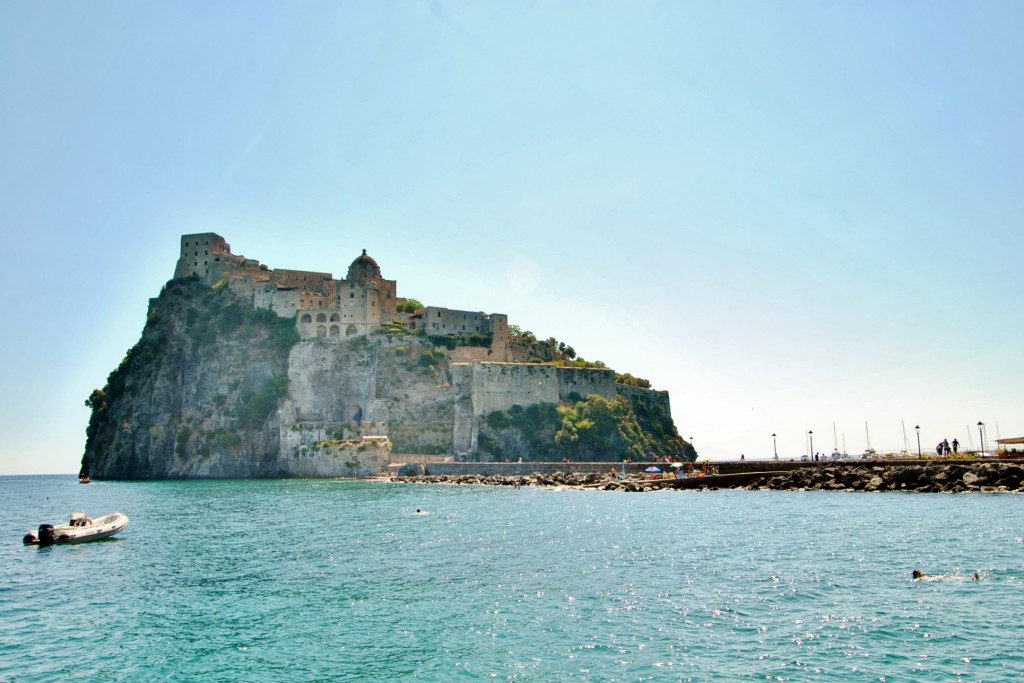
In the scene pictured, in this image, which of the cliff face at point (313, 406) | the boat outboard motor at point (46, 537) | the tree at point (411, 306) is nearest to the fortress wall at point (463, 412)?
the cliff face at point (313, 406)

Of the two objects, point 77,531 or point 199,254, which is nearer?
point 77,531

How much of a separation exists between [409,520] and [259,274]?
54.3m

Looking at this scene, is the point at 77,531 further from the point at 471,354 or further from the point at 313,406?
the point at 471,354

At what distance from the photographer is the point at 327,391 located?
68.2 m

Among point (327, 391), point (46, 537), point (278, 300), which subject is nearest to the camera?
point (46, 537)

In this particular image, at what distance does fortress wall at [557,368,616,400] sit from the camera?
2849 inches

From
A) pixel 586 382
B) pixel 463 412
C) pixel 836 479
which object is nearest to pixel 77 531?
pixel 836 479

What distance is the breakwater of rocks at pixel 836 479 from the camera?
37.3m

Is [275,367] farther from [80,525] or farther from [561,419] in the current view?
[80,525]

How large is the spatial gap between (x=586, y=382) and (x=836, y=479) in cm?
3302

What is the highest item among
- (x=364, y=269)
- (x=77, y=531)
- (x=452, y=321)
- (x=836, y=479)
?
(x=364, y=269)

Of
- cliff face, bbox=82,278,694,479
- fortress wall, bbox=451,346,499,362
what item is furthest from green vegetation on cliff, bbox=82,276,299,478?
fortress wall, bbox=451,346,499,362

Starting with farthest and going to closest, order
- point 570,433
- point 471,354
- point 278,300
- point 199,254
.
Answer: point 199,254
point 278,300
point 471,354
point 570,433

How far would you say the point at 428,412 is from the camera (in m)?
66.1
